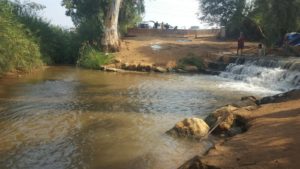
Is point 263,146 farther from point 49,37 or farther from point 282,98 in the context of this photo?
point 49,37

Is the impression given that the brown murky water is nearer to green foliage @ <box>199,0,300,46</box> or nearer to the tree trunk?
green foliage @ <box>199,0,300,46</box>

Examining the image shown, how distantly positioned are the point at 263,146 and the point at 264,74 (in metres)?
13.7

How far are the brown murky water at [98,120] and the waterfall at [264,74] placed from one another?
1.79 metres

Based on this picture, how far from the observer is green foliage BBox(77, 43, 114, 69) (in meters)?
26.0

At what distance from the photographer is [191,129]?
30.7 feet

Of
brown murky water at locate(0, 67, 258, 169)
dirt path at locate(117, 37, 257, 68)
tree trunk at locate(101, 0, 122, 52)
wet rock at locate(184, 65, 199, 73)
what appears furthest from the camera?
tree trunk at locate(101, 0, 122, 52)

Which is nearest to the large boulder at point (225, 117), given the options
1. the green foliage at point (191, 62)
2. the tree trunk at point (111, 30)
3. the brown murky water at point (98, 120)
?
the brown murky water at point (98, 120)

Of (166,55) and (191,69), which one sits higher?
(166,55)

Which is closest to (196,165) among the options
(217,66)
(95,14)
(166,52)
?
(217,66)

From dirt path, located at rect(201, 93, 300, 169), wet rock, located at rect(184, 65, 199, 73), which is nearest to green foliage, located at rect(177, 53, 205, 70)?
wet rock, located at rect(184, 65, 199, 73)

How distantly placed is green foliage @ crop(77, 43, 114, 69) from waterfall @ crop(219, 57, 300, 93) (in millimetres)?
7685

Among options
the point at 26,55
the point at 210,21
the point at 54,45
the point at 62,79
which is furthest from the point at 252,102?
the point at 210,21

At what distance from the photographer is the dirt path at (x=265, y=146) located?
6.17m

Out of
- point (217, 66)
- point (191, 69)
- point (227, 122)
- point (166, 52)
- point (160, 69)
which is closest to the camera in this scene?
point (227, 122)
